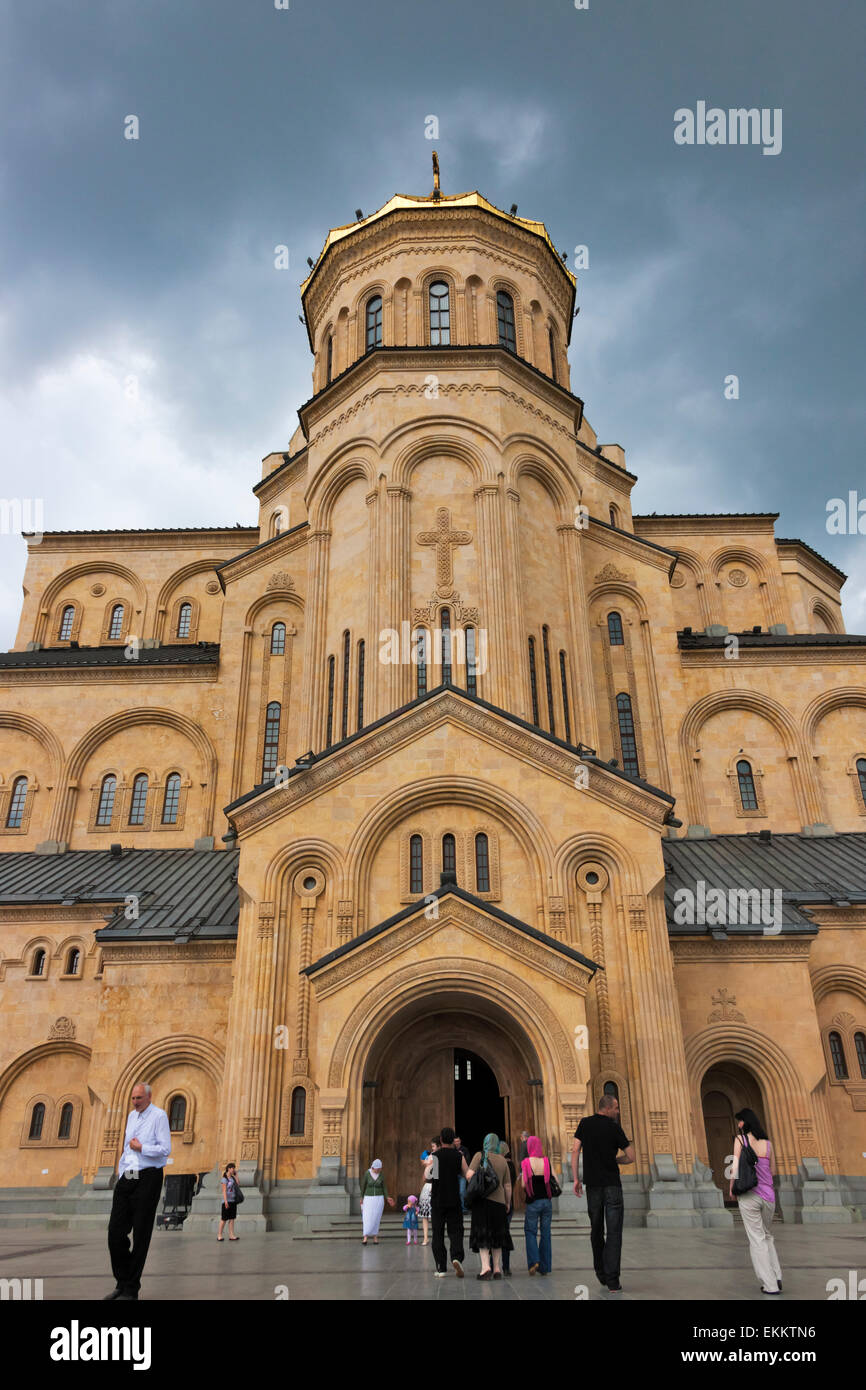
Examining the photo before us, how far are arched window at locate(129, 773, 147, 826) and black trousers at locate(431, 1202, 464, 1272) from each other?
23543 millimetres

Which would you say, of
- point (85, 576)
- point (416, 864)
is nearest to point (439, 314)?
point (416, 864)

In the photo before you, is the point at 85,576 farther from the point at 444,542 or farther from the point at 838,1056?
the point at 838,1056

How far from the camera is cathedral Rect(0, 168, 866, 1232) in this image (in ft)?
66.2

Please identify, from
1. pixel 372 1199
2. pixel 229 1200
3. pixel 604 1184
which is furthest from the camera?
pixel 229 1200

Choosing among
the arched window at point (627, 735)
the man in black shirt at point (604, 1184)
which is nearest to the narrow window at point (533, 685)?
the arched window at point (627, 735)

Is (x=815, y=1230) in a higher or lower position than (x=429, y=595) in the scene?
lower

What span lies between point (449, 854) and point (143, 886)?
36.5 ft

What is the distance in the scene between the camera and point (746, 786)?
108ft

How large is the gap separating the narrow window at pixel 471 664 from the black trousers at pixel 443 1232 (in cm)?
1675

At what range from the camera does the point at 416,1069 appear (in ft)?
70.7

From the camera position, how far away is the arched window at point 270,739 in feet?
107
